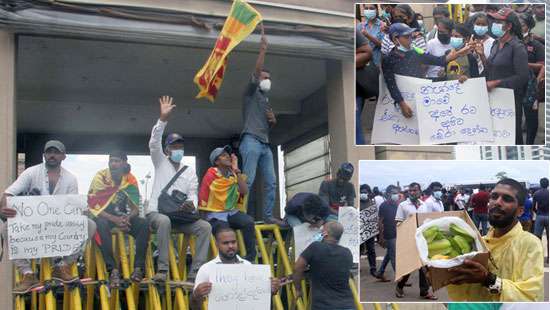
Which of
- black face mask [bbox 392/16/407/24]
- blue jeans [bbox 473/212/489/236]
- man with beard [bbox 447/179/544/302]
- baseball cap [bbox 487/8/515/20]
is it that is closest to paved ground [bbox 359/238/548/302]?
man with beard [bbox 447/179/544/302]

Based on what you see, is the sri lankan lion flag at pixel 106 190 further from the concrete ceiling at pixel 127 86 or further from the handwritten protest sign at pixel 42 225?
the concrete ceiling at pixel 127 86

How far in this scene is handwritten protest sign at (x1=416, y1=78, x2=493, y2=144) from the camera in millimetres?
5238

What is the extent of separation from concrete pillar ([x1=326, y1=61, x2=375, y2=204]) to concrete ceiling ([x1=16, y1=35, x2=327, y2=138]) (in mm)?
621

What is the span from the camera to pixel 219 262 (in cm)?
603

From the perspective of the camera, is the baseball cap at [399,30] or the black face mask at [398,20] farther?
the black face mask at [398,20]

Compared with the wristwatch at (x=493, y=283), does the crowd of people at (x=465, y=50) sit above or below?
above

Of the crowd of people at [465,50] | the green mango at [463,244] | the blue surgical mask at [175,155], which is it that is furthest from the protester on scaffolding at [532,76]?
the blue surgical mask at [175,155]

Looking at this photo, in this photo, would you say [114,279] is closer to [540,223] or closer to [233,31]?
[233,31]

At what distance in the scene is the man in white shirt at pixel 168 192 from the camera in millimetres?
6379

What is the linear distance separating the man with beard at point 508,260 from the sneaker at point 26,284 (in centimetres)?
347

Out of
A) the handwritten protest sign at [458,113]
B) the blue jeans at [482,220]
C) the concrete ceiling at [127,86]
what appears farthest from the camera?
the concrete ceiling at [127,86]

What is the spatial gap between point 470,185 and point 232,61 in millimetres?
4464

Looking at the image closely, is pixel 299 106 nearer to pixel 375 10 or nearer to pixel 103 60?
pixel 103 60

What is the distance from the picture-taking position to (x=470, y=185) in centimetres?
508
